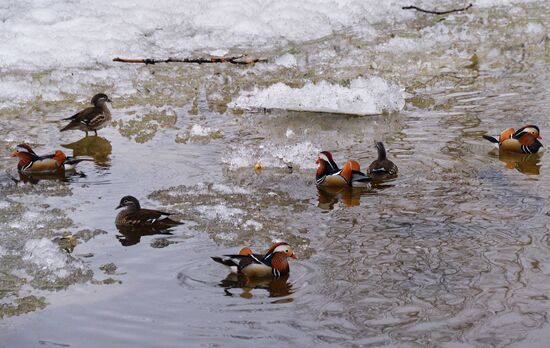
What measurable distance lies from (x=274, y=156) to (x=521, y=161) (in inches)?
142

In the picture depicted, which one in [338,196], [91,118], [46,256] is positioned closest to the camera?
[46,256]

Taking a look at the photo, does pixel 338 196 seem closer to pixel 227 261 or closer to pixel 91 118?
pixel 227 261

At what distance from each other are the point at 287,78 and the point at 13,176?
6.17m

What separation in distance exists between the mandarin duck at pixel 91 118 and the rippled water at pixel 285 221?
29 cm

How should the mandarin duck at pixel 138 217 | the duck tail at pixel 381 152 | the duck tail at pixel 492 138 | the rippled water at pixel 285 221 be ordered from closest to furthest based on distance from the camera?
the rippled water at pixel 285 221, the mandarin duck at pixel 138 217, the duck tail at pixel 381 152, the duck tail at pixel 492 138

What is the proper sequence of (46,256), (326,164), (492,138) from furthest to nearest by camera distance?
(492,138) < (326,164) < (46,256)

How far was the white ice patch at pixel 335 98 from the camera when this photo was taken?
14531 millimetres

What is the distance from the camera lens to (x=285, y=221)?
9.89m

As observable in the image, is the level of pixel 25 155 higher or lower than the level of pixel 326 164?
higher

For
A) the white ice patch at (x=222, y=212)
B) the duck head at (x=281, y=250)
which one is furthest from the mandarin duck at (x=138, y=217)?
the duck head at (x=281, y=250)

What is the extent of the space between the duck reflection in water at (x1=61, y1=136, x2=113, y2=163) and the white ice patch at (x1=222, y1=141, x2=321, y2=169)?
2114mm

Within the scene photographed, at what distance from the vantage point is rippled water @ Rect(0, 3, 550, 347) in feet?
23.9

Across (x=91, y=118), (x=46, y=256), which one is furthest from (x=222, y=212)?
(x=91, y=118)

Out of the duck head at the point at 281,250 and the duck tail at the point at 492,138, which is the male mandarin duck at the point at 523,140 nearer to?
the duck tail at the point at 492,138
